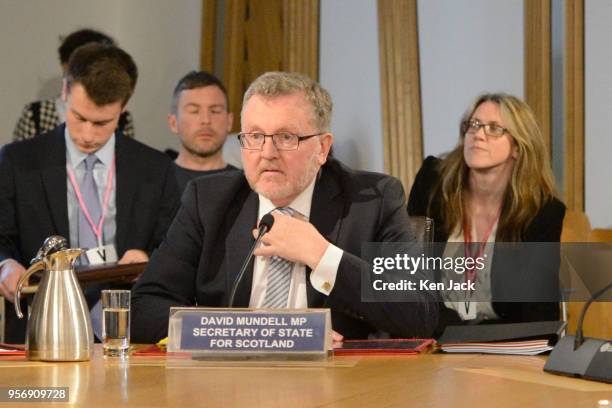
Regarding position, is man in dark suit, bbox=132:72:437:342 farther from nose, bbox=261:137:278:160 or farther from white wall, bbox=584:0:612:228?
white wall, bbox=584:0:612:228

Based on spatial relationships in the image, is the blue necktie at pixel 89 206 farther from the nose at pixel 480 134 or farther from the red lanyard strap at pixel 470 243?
the nose at pixel 480 134

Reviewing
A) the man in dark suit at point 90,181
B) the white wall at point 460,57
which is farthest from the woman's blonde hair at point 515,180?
the man in dark suit at point 90,181

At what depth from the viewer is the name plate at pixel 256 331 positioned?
218 cm

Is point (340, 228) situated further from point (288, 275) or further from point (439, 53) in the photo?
point (439, 53)

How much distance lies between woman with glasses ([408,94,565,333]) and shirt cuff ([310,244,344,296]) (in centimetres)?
150

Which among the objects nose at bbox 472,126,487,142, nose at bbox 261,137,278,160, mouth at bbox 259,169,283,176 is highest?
nose at bbox 472,126,487,142

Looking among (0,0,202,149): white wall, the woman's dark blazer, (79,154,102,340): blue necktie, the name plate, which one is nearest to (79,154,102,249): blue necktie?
(79,154,102,340): blue necktie

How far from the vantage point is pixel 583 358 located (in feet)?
6.77

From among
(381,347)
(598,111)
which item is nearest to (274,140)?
(381,347)

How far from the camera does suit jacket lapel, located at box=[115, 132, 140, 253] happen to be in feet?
12.8

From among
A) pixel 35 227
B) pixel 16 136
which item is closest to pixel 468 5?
pixel 16 136

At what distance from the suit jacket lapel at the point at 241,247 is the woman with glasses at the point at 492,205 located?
1.44m

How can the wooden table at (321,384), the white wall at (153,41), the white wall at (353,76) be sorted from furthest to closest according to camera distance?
the white wall at (153,41) < the white wall at (353,76) < the wooden table at (321,384)

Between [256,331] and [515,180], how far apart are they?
8.02ft
